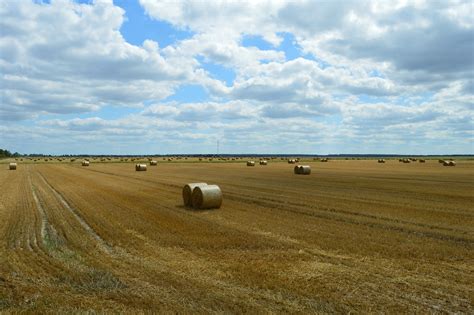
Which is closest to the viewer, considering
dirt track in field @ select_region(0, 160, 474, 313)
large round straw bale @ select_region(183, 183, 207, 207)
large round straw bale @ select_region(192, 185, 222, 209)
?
dirt track in field @ select_region(0, 160, 474, 313)

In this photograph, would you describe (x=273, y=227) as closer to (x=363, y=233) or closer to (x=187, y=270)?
(x=363, y=233)

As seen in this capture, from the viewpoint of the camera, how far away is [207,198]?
64.6 ft

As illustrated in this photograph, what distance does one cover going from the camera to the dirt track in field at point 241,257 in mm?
8117

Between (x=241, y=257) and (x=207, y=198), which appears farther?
(x=207, y=198)

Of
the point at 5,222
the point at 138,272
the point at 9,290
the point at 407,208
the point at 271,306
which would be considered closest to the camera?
the point at 271,306

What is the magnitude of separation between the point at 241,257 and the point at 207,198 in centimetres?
856

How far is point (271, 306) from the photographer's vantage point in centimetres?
779

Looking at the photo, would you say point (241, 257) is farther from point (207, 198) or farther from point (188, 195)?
point (188, 195)

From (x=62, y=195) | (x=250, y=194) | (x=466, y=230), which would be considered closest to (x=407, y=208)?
(x=466, y=230)

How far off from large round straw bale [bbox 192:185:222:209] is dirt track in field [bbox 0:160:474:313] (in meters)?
0.62

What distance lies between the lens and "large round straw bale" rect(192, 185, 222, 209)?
19.7 metres

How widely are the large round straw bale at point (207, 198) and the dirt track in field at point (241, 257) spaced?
0.62m

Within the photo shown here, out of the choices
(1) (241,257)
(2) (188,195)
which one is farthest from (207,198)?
(1) (241,257)

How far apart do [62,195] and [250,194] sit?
10.7 meters
